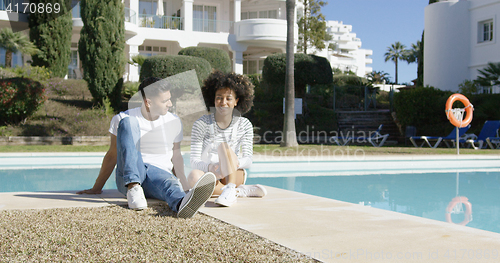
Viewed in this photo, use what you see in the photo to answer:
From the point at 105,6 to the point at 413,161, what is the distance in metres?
11.2

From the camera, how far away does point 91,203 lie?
12.8 feet

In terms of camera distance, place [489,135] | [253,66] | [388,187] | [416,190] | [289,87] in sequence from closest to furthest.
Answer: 1. [416,190]
2. [388,187]
3. [289,87]
4. [489,135]
5. [253,66]

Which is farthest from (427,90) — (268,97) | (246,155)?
(246,155)

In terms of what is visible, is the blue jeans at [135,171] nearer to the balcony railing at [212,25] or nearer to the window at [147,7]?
the balcony railing at [212,25]

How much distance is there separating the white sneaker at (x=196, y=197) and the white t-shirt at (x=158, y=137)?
0.72m

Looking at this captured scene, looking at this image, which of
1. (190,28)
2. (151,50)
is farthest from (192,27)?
(151,50)

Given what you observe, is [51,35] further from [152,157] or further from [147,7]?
[152,157]

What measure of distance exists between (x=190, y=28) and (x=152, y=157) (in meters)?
20.7

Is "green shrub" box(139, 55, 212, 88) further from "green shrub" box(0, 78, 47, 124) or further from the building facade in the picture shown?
the building facade

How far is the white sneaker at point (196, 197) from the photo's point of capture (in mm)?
3242

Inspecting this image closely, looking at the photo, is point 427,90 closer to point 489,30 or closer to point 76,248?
point 489,30

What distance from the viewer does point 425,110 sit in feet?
53.5

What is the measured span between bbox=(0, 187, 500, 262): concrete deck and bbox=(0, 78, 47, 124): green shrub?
1030 cm

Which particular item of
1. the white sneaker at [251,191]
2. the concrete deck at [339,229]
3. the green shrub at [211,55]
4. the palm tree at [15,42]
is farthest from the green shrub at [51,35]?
the white sneaker at [251,191]
